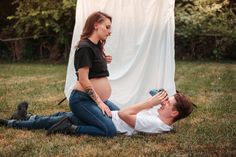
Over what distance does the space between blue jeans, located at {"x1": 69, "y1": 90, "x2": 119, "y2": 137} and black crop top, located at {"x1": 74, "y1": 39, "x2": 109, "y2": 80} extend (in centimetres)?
25

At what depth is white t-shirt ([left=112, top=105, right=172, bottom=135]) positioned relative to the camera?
4902 mm

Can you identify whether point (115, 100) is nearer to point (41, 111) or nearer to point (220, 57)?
point (41, 111)

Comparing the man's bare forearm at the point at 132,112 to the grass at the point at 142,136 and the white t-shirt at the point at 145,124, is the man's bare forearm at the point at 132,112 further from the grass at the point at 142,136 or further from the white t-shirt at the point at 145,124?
the grass at the point at 142,136

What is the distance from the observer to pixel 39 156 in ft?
13.4

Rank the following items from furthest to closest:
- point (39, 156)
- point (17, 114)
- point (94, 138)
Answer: point (17, 114), point (94, 138), point (39, 156)

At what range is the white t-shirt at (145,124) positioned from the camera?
490 cm

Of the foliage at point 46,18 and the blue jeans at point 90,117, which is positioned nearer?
the blue jeans at point 90,117

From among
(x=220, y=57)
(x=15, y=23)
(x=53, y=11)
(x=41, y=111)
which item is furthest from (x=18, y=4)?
(x=41, y=111)

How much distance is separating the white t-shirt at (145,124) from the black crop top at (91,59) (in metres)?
0.45

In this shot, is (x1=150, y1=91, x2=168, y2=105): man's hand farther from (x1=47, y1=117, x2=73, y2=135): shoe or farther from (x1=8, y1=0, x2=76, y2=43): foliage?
(x1=8, y1=0, x2=76, y2=43): foliage

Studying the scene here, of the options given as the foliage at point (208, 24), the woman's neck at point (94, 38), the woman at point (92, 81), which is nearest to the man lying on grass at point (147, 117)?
the woman at point (92, 81)

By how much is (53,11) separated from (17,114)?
10.7m

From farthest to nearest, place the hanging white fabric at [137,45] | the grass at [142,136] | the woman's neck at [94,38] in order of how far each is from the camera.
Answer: the hanging white fabric at [137,45]
the woman's neck at [94,38]
the grass at [142,136]

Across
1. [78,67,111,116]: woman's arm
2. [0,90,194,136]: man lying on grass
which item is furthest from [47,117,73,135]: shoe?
[78,67,111,116]: woman's arm
